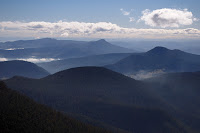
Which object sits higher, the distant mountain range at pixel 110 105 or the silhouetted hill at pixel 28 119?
the silhouetted hill at pixel 28 119

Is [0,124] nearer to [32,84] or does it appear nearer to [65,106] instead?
[65,106]

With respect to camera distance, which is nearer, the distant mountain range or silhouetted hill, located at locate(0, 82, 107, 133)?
silhouetted hill, located at locate(0, 82, 107, 133)

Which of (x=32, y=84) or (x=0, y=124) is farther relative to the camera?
(x=32, y=84)

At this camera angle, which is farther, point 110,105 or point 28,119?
point 110,105

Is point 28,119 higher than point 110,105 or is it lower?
higher

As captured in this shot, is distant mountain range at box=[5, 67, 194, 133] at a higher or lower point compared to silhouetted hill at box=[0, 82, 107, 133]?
lower

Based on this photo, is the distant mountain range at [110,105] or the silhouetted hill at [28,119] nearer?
the silhouetted hill at [28,119]

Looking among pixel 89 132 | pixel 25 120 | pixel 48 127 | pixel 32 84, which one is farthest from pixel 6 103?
pixel 32 84

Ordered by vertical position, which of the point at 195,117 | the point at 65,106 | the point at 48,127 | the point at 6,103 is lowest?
the point at 195,117
